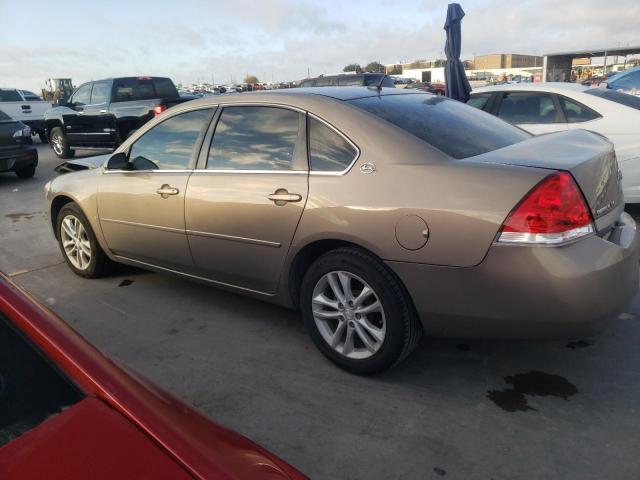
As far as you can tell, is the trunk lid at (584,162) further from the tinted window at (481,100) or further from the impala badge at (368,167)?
the tinted window at (481,100)

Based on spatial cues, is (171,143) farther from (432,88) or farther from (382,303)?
(432,88)

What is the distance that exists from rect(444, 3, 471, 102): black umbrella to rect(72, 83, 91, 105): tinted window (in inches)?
328

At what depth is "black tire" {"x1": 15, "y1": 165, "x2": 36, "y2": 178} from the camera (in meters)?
10.3

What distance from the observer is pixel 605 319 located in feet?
8.25

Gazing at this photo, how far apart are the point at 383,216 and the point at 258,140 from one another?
110cm

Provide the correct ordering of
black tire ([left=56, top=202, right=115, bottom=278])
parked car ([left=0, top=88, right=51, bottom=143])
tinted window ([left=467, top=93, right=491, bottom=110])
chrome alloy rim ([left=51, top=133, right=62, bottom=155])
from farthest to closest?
1. parked car ([left=0, top=88, right=51, bottom=143])
2. chrome alloy rim ([left=51, top=133, right=62, bottom=155])
3. tinted window ([left=467, top=93, right=491, bottom=110])
4. black tire ([left=56, top=202, right=115, bottom=278])

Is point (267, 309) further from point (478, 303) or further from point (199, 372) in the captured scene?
point (478, 303)

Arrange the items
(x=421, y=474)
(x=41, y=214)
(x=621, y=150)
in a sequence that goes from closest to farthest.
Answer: (x=421, y=474) < (x=621, y=150) < (x=41, y=214)

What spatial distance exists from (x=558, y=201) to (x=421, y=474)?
1322 mm

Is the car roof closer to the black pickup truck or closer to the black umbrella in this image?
the black umbrella

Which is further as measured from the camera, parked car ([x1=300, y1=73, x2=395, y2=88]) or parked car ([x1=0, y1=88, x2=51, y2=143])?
parked car ([x1=0, y1=88, x2=51, y2=143])

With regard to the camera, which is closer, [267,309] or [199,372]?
[199,372]

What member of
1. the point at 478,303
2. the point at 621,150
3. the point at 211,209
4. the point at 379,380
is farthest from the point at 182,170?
the point at 621,150

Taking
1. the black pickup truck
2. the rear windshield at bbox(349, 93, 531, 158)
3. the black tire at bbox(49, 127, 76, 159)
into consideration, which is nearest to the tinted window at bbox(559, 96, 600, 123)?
the rear windshield at bbox(349, 93, 531, 158)
